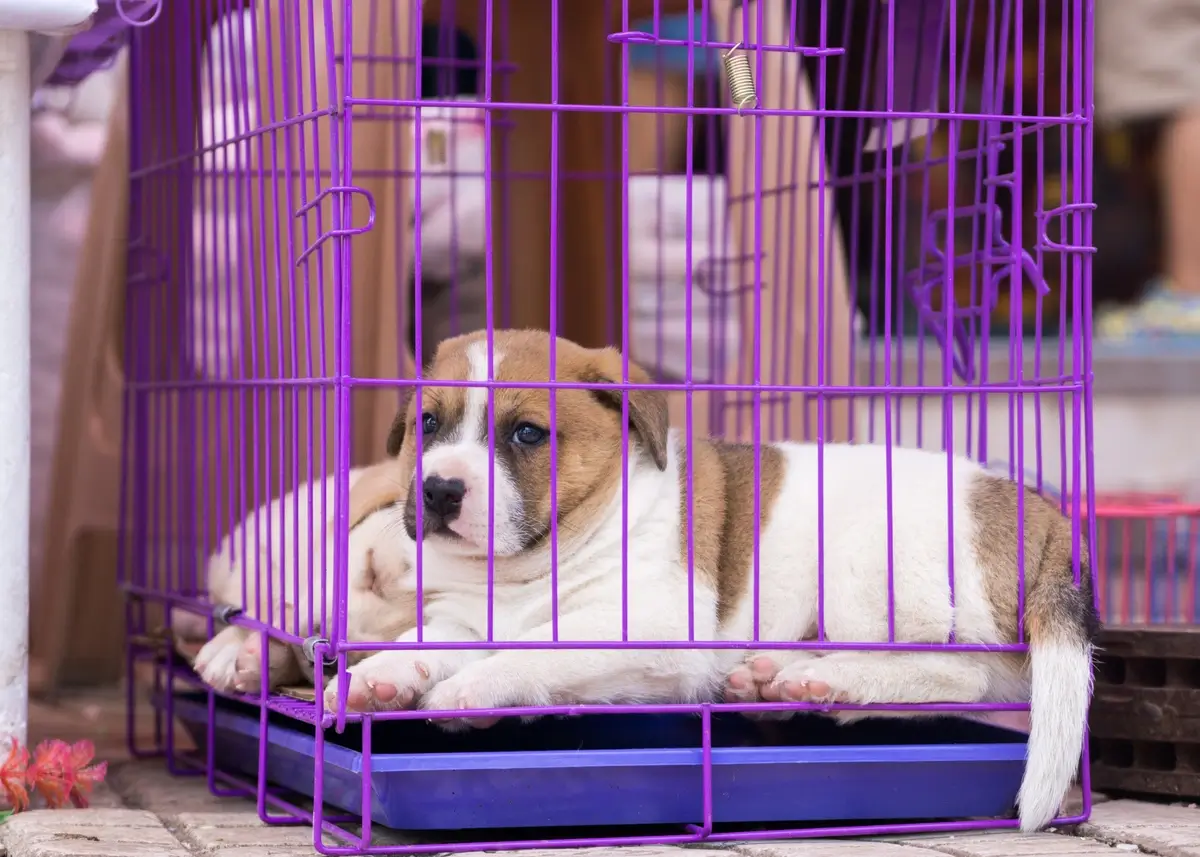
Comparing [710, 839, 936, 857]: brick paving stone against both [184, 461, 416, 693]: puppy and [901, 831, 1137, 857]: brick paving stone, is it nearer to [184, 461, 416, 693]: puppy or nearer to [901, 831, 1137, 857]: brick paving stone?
[901, 831, 1137, 857]: brick paving stone

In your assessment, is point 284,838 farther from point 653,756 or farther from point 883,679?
point 883,679

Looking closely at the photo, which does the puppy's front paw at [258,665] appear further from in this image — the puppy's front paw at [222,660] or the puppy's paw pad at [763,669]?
the puppy's paw pad at [763,669]

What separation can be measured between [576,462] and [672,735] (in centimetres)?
55

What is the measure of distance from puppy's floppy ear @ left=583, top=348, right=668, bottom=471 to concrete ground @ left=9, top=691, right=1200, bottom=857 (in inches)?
30.5

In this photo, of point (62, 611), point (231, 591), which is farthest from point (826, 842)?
point (62, 611)

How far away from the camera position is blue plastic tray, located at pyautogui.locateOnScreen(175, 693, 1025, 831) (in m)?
2.74

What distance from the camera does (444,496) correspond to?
291 cm

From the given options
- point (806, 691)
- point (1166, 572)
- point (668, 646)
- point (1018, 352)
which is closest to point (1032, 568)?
point (1018, 352)

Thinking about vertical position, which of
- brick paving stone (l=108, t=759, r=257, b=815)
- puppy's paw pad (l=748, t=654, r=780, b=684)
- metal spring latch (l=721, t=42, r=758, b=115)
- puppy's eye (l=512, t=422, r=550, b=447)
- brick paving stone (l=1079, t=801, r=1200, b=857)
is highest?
metal spring latch (l=721, t=42, r=758, b=115)

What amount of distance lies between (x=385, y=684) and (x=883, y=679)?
0.92 metres

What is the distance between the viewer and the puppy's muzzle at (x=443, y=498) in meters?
2.91

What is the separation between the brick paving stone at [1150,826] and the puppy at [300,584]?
1356 mm

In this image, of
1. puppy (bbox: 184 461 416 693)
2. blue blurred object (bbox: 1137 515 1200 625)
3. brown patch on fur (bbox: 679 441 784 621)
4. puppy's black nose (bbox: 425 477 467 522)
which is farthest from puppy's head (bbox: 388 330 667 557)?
blue blurred object (bbox: 1137 515 1200 625)

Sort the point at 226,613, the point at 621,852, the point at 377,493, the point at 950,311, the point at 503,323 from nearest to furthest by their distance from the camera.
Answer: the point at 621,852
the point at 226,613
the point at 950,311
the point at 377,493
the point at 503,323
